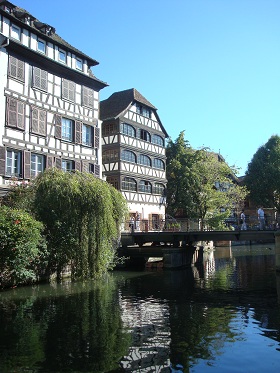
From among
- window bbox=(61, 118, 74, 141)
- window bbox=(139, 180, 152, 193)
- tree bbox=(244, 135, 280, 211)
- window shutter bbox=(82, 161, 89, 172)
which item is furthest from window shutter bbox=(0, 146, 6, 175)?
tree bbox=(244, 135, 280, 211)

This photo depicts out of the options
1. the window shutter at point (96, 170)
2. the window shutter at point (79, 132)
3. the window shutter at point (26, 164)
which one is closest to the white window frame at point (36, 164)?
the window shutter at point (26, 164)

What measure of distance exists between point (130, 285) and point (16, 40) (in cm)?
1589

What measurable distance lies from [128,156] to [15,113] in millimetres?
14932

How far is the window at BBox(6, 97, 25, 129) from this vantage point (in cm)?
2289

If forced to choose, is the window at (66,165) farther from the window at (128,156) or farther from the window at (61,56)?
the window at (128,156)

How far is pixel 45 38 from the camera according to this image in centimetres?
2567

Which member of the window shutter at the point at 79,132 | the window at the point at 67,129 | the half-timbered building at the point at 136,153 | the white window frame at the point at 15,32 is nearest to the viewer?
the white window frame at the point at 15,32

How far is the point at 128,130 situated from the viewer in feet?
122

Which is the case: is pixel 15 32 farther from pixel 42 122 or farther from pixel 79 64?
pixel 79 64

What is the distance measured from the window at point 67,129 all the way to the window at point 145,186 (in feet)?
38.1

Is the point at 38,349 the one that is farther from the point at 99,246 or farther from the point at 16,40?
the point at 16,40

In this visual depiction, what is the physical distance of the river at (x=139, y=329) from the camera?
322 inches

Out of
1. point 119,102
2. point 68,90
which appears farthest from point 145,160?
point 68,90

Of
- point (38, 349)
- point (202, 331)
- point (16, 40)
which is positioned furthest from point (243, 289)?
point (16, 40)
